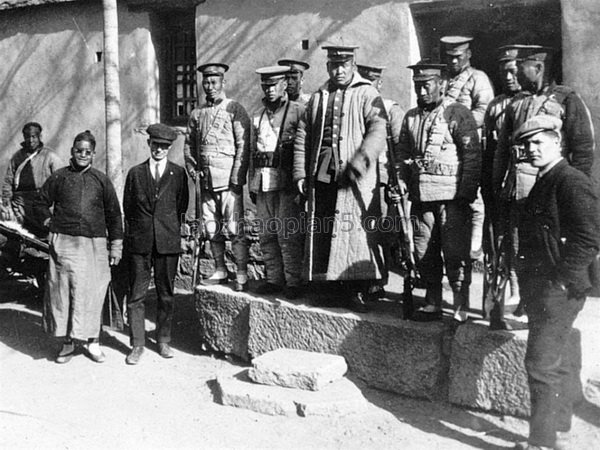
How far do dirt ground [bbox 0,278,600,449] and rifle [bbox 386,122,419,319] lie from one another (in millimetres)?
726

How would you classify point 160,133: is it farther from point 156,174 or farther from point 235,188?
point 235,188

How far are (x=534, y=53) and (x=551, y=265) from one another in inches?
71.5

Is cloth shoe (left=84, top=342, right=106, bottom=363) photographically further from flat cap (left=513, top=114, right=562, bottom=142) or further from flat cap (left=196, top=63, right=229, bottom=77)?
flat cap (left=513, top=114, right=562, bottom=142)

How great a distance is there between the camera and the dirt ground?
4.39 m

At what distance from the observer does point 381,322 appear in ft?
16.9

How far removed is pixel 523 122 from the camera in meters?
4.65

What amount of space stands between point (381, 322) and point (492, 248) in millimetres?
981

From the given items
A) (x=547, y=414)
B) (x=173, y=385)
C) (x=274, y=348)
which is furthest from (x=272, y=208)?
(x=547, y=414)

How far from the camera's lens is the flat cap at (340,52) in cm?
522

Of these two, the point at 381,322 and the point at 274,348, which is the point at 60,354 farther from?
the point at 381,322

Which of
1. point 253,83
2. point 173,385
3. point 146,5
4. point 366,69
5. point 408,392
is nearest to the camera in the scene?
point 408,392

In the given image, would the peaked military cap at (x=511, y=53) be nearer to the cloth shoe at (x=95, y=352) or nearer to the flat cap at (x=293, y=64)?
the flat cap at (x=293, y=64)

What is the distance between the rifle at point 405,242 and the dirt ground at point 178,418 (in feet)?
2.38

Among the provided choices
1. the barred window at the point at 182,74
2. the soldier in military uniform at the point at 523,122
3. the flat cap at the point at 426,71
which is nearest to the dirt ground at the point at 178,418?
the soldier in military uniform at the point at 523,122
